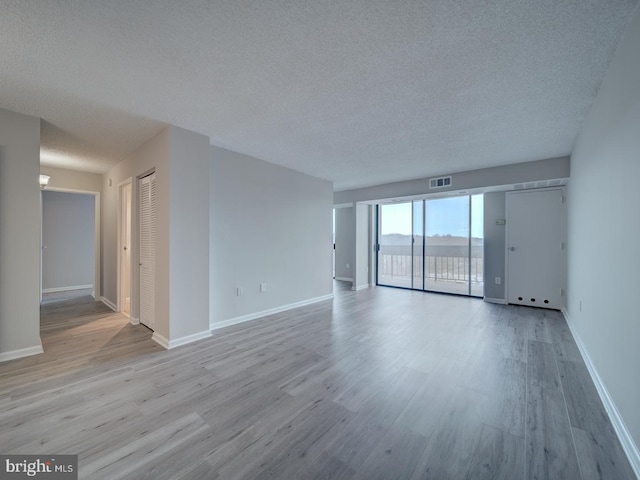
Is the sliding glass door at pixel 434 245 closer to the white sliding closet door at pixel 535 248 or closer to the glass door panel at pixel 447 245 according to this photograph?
the glass door panel at pixel 447 245

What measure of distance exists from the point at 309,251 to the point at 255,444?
375 centimetres

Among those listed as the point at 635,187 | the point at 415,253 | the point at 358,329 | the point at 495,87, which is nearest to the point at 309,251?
the point at 358,329

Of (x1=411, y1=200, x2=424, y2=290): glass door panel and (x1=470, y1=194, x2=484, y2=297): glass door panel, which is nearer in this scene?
(x1=470, y1=194, x2=484, y2=297): glass door panel

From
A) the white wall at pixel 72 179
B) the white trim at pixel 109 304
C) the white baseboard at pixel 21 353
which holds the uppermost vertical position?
the white wall at pixel 72 179

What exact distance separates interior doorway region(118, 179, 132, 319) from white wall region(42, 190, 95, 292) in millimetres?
3259

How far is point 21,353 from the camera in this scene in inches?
107

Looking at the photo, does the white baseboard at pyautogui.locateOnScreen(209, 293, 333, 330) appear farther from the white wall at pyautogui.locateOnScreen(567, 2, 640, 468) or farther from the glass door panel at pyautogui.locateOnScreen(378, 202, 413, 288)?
the white wall at pyautogui.locateOnScreen(567, 2, 640, 468)

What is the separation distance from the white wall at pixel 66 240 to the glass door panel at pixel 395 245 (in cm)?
758

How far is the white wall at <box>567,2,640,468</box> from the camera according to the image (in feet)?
5.02

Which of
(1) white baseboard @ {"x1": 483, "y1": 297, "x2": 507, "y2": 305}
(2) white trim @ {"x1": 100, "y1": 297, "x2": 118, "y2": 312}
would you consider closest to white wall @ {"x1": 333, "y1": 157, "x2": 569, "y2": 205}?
(1) white baseboard @ {"x1": 483, "y1": 297, "x2": 507, "y2": 305}

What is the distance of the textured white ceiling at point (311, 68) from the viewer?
4.98 ft

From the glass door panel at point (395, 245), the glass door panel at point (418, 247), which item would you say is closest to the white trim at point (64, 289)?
the glass door panel at point (395, 245)

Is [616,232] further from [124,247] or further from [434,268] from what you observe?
[124,247]

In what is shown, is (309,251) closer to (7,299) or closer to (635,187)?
(7,299)
